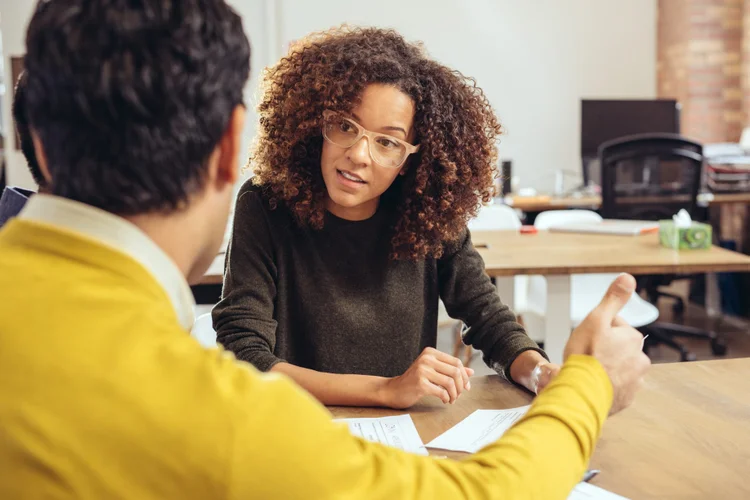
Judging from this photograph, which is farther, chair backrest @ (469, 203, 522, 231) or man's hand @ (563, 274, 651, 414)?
chair backrest @ (469, 203, 522, 231)

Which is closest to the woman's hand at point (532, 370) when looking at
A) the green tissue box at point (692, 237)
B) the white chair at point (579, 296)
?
the green tissue box at point (692, 237)

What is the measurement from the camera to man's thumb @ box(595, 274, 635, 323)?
2.94ft

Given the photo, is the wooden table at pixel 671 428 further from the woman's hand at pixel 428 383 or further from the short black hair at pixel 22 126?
the short black hair at pixel 22 126

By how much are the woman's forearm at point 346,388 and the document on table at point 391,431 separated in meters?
0.06

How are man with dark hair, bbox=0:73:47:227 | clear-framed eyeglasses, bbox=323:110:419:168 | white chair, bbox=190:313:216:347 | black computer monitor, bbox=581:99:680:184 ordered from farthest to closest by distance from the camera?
black computer monitor, bbox=581:99:680:184, white chair, bbox=190:313:216:347, clear-framed eyeglasses, bbox=323:110:419:168, man with dark hair, bbox=0:73:47:227

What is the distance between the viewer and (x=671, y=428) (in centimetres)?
106

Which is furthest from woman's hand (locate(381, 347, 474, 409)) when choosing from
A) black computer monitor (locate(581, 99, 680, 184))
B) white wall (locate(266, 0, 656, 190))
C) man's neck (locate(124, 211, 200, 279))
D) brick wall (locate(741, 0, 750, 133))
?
brick wall (locate(741, 0, 750, 133))

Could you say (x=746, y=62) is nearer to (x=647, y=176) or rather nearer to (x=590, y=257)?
(x=647, y=176)

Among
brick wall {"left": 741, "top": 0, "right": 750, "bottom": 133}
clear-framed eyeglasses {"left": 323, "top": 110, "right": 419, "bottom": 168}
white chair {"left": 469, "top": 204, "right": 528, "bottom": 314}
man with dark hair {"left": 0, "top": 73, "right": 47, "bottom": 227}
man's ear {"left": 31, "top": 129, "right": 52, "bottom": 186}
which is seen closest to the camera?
man's ear {"left": 31, "top": 129, "right": 52, "bottom": 186}

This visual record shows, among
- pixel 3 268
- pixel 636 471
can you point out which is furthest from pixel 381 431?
pixel 3 268

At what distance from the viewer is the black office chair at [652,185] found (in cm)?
381

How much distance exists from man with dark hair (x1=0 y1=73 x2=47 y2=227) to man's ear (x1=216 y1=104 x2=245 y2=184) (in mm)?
154

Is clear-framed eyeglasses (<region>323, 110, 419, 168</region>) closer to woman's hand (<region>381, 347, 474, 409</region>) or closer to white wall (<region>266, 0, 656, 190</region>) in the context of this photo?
woman's hand (<region>381, 347, 474, 409</region>)

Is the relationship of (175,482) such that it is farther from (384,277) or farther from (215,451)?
(384,277)
